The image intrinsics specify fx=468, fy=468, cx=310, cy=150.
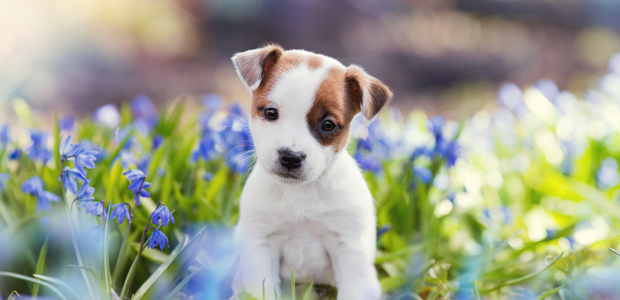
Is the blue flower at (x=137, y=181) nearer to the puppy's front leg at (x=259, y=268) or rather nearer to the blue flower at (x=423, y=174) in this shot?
the puppy's front leg at (x=259, y=268)

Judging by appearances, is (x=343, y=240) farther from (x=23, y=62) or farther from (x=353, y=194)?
(x=23, y=62)

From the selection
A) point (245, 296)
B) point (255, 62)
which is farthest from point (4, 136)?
point (245, 296)

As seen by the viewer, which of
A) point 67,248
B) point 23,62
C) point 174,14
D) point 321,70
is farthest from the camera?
point 174,14

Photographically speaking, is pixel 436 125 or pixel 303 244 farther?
pixel 436 125

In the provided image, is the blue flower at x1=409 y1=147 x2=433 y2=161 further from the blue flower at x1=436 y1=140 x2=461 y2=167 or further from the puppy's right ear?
the puppy's right ear

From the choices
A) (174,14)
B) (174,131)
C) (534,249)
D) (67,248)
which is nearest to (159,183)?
(67,248)

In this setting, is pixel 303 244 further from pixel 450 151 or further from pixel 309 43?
pixel 309 43

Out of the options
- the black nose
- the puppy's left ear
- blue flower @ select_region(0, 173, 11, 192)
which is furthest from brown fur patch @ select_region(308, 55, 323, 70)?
blue flower @ select_region(0, 173, 11, 192)
